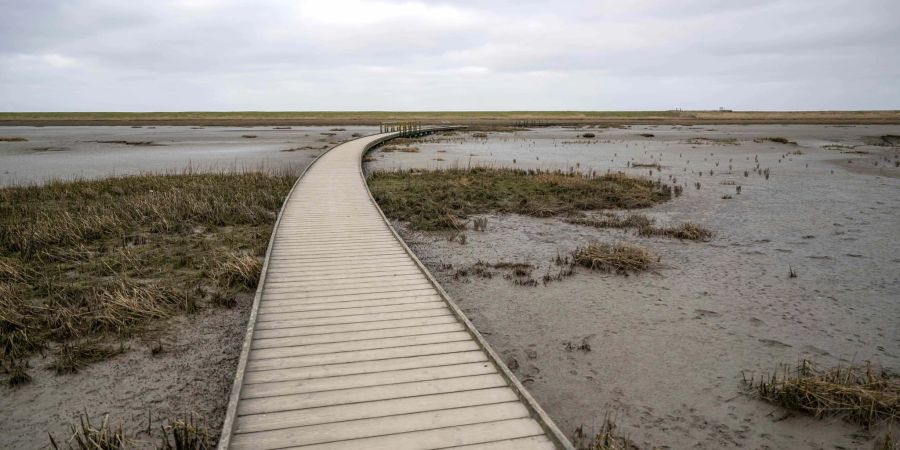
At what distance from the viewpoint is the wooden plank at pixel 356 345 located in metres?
5.20

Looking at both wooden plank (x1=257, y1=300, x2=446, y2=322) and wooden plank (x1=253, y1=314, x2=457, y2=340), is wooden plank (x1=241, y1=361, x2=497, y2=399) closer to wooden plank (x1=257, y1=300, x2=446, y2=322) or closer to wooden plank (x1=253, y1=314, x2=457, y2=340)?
wooden plank (x1=253, y1=314, x2=457, y2=340)

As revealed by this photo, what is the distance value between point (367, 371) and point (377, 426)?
3.00 ft

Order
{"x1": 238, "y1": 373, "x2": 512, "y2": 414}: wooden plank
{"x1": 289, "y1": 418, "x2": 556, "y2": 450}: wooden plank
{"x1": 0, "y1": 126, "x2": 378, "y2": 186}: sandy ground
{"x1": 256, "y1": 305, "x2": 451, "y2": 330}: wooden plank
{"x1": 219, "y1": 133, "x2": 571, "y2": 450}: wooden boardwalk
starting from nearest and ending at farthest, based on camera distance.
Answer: {"x1": 289, "y1": 418, "x2": 556, "y2": 450}: wooden plank < {"x1": 219, "y1": 133, "x2": 571, "y2": 450}: wooden boardwalk < {"x1": 238, "y1": 373, "x2": 512, "y2": 414}: wooden plank < {"x1": 256, "y1": 305, "x2": 451, "y2": 330}: wooden plank < {"x1": 0, "y1": 126, "x2": 378, "y2": 186}: sandy ground

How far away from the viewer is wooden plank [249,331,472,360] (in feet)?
17.0

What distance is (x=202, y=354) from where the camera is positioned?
6.33 m

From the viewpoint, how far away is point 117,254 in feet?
32.0

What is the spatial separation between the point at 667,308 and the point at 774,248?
15.2 ft

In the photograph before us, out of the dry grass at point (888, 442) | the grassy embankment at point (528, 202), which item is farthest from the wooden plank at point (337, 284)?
the dry grass at point (888, 442)

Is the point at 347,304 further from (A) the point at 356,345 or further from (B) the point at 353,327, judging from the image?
(A) the point at 356,345

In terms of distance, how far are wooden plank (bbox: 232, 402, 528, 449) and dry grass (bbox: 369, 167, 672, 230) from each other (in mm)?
8539

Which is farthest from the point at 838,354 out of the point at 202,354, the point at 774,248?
the point at 202,354

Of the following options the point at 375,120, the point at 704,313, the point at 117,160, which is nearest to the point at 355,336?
the point at 704,313

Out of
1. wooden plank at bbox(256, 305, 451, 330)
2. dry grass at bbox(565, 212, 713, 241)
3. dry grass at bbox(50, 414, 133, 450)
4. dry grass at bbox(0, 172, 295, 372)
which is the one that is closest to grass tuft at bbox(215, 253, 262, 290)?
dry grass at bbox(0, 172, 295, 372)

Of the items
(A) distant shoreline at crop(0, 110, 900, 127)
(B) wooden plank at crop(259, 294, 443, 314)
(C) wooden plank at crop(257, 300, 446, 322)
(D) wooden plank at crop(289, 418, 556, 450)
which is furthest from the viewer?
(A) distant shoreline at crop(0, 110, 900, 127)
